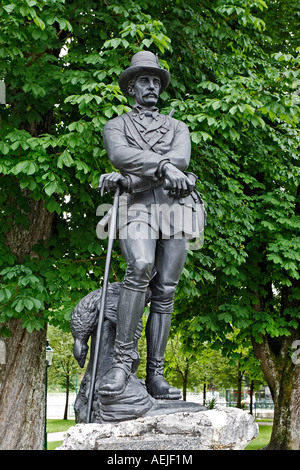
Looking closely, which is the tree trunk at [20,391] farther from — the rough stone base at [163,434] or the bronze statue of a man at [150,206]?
the rough stone base at [163,434]

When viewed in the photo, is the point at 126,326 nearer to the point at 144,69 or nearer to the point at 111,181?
the point at 111,181

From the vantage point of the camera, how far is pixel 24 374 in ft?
29.2

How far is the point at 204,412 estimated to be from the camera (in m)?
4.16

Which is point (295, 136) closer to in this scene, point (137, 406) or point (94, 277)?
point (94, 277)

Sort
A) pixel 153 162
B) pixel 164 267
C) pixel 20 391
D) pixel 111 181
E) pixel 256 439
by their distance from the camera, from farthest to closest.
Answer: pixel 256 439, pixel 20 391, pixel 164 267, pixel 111 181, pixel 153 162

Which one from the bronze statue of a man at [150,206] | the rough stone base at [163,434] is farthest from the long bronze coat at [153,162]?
the rough stone base at [163,434]

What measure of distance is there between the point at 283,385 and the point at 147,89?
916 cm

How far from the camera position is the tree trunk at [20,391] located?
883 centimetres

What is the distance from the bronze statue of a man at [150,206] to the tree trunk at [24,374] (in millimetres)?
4410

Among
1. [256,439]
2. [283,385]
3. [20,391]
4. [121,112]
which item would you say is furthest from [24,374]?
[256,439]

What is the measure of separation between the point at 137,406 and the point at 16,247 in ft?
17.8

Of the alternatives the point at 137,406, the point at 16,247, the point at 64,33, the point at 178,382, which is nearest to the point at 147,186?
the point at 137,406

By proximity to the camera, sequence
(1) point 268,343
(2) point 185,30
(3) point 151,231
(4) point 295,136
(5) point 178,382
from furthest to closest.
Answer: (5) point 178,382, (1) point 268,343, (4) point 295,136, (2) point 185,30, (3) point 151,231

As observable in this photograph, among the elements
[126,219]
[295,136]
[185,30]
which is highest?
[185,30]
